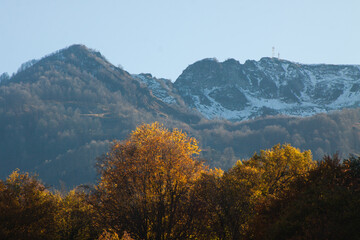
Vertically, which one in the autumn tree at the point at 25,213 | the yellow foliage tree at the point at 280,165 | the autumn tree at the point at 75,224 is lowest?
the autumn tree at the point at 75,224

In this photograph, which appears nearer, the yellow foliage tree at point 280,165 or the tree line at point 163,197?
the tree line at point 163,197

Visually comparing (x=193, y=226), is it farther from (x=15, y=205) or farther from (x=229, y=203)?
(x=15, y=205)

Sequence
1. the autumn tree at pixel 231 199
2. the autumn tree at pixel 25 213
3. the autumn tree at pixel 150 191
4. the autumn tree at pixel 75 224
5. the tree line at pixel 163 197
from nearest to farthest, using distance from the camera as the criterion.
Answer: the tree line at pixel 163 197, the autumn tree at pixel 25 213, the autumn tree at pixel 150 191, the autumn tree at pixel 231 199, the autumn tree at pixel 75 224

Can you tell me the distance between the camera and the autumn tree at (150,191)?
4834cm

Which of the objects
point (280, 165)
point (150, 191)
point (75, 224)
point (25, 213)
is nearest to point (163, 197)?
point (150, 191)

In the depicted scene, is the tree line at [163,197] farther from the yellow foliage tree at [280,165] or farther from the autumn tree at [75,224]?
the autumn tree at [75,224]

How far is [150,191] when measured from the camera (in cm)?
4994

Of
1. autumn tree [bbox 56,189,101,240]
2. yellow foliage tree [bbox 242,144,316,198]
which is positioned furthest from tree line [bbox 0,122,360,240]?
autumn tree [bbox 56,189,101,240]

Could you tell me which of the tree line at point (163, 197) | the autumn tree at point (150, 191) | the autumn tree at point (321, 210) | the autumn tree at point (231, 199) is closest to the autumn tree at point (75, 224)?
the tree line at point (163, 197)

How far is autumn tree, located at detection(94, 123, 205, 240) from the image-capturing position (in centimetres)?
4834

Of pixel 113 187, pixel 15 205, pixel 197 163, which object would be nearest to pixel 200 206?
pixel 197 163

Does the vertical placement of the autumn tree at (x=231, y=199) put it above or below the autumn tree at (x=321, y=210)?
below

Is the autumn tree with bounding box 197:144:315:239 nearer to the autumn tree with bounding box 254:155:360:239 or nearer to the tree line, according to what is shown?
the tree line

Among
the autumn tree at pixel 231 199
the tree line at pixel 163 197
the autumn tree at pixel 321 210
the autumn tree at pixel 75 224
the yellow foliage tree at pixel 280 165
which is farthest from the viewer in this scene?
the autumn tree at pixel 75 224
